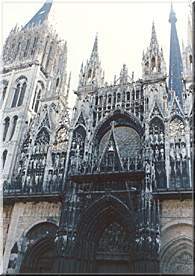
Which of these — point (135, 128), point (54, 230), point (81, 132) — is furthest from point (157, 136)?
point (54, 230)

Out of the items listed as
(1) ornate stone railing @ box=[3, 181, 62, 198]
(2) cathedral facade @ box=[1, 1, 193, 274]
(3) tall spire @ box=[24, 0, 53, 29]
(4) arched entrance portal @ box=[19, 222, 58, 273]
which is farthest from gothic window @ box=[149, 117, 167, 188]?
(3) tall spire @ box=[24, 0, 53, 29]

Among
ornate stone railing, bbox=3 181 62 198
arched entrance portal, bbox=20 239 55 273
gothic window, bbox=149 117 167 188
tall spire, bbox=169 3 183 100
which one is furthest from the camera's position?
tall spire, bbox=169 3 183 100

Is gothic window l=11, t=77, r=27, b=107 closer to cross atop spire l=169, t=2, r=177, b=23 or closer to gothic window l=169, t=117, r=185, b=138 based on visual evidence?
gothic window l=169, t=117, r=185, b=138

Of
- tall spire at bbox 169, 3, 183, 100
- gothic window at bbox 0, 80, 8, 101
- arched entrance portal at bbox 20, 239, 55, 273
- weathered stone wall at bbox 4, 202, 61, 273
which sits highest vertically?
tall spire at bbox 169, 3, 183, 100

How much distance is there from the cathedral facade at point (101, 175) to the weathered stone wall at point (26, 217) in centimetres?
6

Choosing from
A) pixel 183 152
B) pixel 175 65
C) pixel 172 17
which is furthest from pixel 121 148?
pixel 172 17

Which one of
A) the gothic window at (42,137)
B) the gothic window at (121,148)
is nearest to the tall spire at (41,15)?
the gothic window at (42,137)

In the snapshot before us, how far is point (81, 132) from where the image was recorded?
2006 cm

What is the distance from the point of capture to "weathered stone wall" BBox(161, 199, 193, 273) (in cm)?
1465

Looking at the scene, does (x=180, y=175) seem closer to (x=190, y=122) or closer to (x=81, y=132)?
(x=190, y=122)

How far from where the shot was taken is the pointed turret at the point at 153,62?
2052cm

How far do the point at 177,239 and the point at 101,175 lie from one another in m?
4.94

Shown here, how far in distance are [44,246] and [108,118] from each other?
8.57 metres

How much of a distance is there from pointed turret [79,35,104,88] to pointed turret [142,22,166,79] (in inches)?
133
